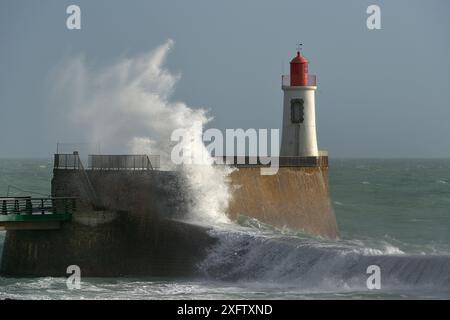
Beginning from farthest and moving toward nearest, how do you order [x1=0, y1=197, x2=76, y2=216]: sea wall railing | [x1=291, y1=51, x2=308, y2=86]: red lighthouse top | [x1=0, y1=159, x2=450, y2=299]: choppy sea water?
[x1=291, y1=51, x2=308, y2=86]: red lighthouse top → [x1=0, y1=197, x2=76, y2=216]: sea wall railing → [x1=0, y1=159, x2=450, y2=299]: choppy sea water

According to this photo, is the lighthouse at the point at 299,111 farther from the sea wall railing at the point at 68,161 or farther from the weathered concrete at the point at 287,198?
the sea wall railing at the point at 68,161

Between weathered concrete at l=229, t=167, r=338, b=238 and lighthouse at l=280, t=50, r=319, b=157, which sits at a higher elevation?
lighthouse at l=280, t=50, r=319, b=157

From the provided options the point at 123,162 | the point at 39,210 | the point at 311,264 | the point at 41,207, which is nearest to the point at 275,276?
the point at 311,264

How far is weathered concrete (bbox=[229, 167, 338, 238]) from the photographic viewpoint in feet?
98.1

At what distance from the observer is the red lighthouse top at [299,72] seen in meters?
33.3

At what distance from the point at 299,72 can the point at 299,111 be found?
1053mm

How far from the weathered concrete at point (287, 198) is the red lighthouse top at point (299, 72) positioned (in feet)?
8.11

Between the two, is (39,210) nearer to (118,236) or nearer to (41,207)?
(41,207)

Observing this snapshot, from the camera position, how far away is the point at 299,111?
33375mm

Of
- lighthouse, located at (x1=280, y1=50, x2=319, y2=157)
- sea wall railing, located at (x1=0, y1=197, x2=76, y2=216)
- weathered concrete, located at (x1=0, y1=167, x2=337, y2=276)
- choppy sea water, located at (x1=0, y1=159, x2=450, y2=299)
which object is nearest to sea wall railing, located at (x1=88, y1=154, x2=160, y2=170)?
weathered concrete, located at (x1=0, y1=167, x2=337, y2=276)

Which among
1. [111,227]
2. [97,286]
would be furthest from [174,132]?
[97,286]

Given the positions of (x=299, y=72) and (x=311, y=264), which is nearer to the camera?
(x=311, y=264)

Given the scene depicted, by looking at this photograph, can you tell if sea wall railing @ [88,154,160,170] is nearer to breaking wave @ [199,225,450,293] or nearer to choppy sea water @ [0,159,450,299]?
choppy sea water @ [0,159,450,299]
